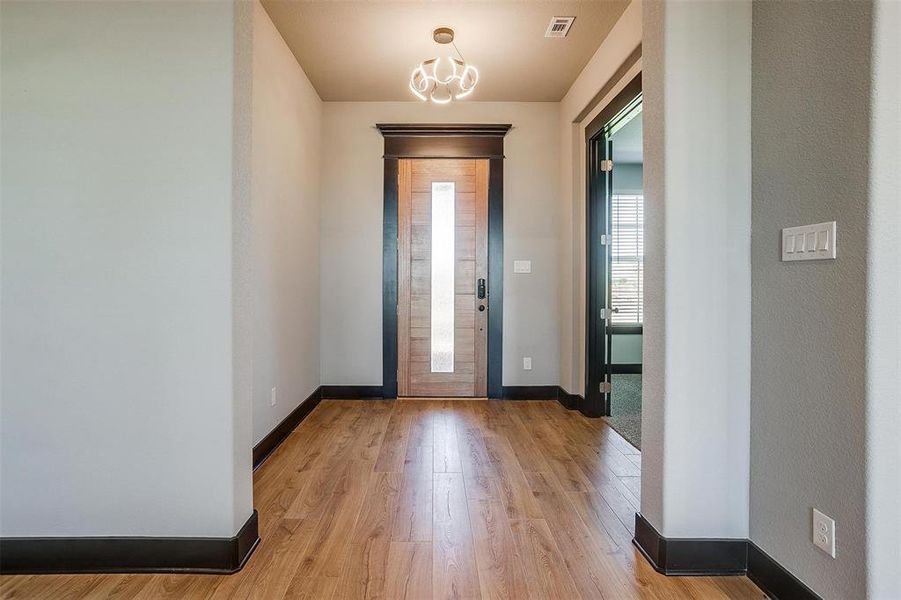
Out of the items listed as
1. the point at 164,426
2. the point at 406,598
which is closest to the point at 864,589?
the point at 406,598

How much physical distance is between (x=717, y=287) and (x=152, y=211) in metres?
2.09

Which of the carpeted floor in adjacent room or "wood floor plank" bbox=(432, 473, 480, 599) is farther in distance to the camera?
the carpeted floor in adjacent room

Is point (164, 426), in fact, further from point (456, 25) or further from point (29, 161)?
point (456, 25)

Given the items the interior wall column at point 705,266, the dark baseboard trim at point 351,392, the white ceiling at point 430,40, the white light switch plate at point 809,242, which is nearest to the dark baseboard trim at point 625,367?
the dark baseboard trim at point 351,392

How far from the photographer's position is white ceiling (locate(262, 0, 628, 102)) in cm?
294

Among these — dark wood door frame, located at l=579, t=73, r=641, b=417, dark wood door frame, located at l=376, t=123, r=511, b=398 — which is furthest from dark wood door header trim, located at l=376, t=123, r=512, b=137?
dark wood door frame, located at l=579, t=73, r=641, b=417

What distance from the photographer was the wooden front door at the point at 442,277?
449cm

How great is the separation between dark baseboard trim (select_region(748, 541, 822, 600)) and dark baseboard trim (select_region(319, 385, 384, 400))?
3.27m

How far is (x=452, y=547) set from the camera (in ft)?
6.22

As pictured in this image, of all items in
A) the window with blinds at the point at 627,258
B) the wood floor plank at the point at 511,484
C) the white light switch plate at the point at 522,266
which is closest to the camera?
the wood floor plank at the point at 511,484

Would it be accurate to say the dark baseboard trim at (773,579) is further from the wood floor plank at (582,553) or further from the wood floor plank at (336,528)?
the wood floor plank at (336,528)

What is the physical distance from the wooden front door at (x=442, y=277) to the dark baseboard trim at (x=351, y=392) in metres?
0.24

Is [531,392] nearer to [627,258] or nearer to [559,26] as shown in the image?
[627,258]

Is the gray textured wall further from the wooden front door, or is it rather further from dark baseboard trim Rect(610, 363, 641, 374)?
dark baseboard trim Rect(610, 363, 641, 374)
